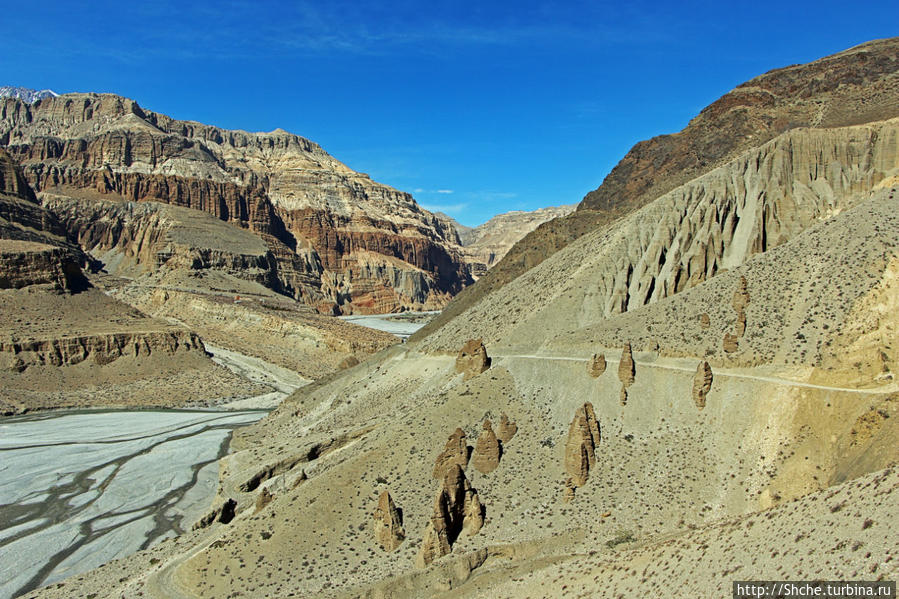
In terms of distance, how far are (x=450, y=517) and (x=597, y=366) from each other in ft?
33.3

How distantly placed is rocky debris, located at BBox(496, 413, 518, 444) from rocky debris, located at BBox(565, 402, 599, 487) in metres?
2.68

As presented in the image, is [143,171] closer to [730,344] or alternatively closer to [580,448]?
[580,448]

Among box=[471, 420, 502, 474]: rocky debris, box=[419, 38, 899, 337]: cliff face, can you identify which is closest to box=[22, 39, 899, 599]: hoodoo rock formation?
box=[471, 420, 502, 474]: rocky debris

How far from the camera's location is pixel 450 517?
915 inches

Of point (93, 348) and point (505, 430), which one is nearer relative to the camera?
point (505, 430)

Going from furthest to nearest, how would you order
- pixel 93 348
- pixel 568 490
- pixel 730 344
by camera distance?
pixel 93 348, pixel 730 344, pixel 568 490

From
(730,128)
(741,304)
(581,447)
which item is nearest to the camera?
(581,447)

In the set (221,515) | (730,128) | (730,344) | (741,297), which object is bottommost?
(221,515)

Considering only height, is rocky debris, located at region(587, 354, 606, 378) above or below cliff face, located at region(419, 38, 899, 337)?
below

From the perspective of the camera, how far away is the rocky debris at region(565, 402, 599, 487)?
24.5 m

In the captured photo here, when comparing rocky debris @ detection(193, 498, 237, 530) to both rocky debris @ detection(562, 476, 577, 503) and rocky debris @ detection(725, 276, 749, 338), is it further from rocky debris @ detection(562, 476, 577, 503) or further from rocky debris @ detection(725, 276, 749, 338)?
rocky debris @ detection(725, 276, 749, 338)

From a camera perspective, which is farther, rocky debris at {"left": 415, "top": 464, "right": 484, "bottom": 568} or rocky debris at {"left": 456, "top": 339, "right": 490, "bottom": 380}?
rocky debris at {"left": 456, "top": 339, "right": 490, "bottom": 380}

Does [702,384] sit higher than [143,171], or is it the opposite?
[143,171]

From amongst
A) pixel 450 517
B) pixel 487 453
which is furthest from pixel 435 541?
pixel 487 453
